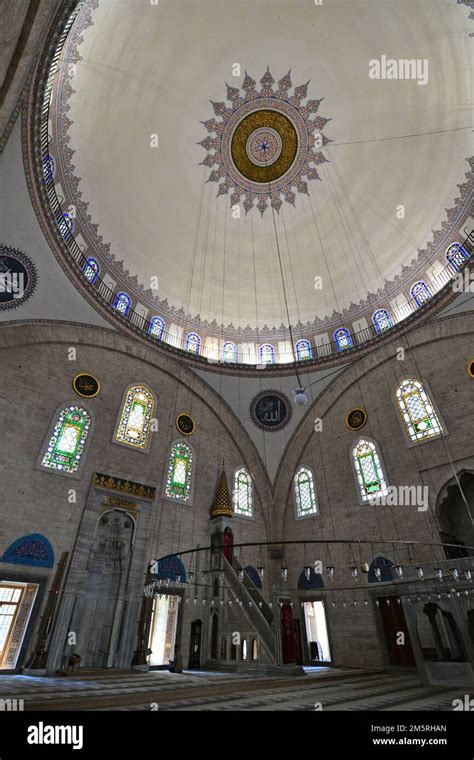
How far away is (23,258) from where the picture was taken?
9727 mm

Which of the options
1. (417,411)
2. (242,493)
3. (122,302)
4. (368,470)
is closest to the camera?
(417,411)

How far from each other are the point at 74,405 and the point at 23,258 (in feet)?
13.3

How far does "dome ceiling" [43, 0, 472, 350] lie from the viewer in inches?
451

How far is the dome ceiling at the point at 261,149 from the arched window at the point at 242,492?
601 centimetres

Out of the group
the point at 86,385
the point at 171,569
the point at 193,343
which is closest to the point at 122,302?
the point at 193,343

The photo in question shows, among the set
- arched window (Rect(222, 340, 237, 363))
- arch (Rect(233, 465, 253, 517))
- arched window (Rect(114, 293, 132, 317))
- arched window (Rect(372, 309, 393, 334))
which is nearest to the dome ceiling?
arched window (Rect(114, 293, 132, 317))

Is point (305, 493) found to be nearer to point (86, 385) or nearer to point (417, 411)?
point (417, 411)

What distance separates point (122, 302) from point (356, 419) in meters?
9.02

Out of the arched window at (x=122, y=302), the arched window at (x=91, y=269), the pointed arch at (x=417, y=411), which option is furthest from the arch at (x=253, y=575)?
the arched window at (x=91, y=269)

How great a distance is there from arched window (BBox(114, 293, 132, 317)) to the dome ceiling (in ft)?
1.20

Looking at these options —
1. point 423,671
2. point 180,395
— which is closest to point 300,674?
point 423,671

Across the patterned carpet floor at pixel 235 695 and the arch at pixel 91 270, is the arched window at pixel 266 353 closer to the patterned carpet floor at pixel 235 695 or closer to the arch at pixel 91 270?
the arch at pixel 91 270

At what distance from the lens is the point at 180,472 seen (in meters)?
12.4
